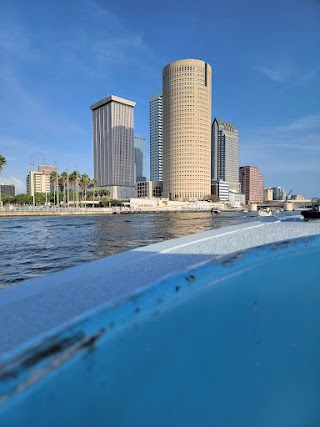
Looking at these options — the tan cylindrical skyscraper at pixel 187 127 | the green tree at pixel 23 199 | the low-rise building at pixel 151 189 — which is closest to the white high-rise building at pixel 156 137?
the low-rise building at pixel 151 189

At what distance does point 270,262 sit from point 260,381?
2.03 feet

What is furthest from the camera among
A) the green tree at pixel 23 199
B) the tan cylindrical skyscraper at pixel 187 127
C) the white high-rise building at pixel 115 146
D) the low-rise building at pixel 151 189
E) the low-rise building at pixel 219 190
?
the low-rise building at pixel 219 190

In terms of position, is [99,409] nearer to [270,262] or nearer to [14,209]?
[270,262]

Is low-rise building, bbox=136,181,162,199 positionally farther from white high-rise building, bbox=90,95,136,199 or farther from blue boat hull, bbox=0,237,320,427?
blue boat hull, bbox=0,237,320,427

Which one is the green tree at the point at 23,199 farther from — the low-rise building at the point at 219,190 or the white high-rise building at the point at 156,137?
the low-rise building at the point at 219,190

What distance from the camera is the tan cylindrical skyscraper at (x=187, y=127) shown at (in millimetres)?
137625

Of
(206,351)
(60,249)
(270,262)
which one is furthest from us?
(60,249)

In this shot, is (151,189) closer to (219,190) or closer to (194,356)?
(219,190)

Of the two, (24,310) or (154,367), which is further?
(24,310)

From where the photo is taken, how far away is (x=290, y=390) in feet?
5.02

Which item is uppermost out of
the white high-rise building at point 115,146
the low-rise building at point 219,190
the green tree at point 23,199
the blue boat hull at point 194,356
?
the white high-rise building at point 115,146

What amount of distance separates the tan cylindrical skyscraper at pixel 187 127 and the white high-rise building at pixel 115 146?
31.7 m

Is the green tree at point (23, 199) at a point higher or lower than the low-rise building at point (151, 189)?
lower

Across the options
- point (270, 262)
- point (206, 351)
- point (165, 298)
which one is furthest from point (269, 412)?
point (165, 298)
